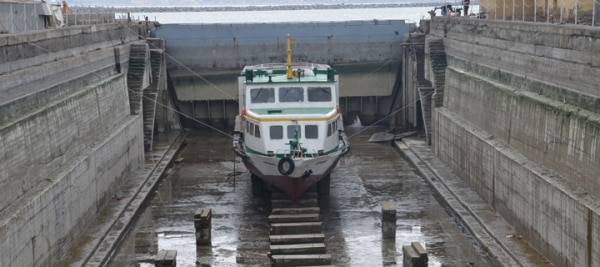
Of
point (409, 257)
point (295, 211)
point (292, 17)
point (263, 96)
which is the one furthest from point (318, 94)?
point (292, 17)

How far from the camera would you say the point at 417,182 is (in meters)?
32.4

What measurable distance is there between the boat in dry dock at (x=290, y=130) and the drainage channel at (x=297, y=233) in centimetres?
43

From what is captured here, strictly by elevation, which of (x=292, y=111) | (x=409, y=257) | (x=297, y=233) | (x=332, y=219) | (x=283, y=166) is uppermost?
(x=292, y=111)

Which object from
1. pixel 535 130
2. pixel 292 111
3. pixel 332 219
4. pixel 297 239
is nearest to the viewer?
pixel 535 130

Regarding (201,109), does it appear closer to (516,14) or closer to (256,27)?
(256,27)

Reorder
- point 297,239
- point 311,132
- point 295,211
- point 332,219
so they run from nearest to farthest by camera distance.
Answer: point 297,239 < point 295,211 < point 332,219 < point 311,132

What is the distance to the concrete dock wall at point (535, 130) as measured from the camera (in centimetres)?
1952

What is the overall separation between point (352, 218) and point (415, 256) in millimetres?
6587

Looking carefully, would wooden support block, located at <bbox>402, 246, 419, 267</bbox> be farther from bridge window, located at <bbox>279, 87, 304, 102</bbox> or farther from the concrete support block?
bridge window, located at <bbox>279, 87, 304, 102</bbox>

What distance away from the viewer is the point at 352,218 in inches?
1078

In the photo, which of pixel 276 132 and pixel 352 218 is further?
pixel 276 132

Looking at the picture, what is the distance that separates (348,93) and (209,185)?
13652 millimetres

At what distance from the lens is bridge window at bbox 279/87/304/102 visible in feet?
96.7

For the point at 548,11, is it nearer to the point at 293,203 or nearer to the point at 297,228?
the point at 293,203
